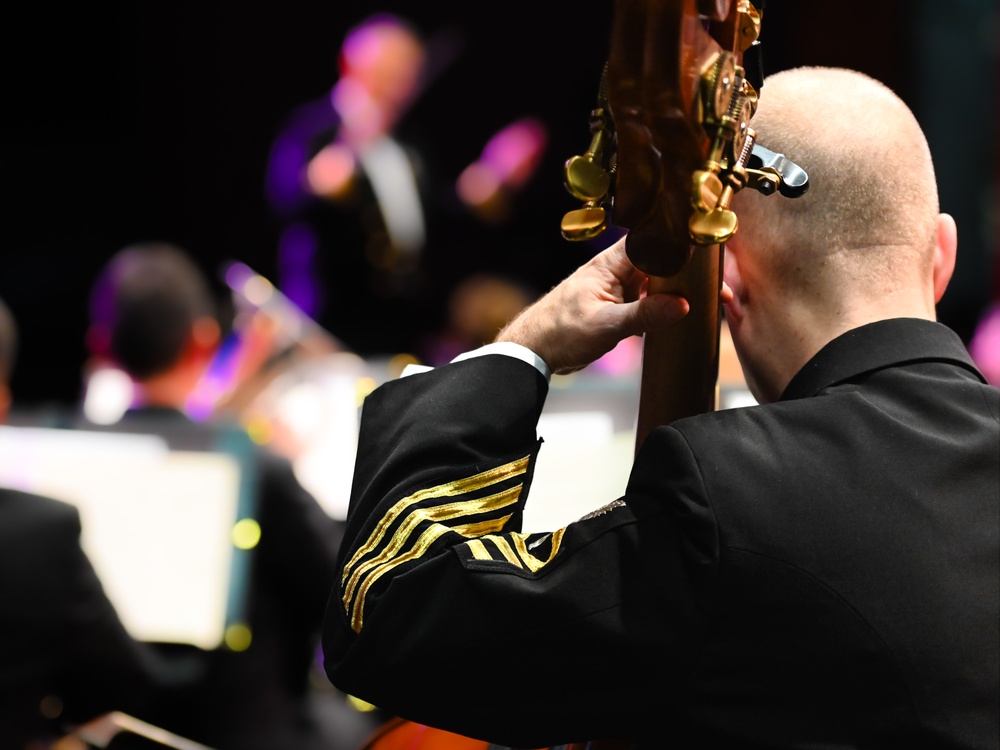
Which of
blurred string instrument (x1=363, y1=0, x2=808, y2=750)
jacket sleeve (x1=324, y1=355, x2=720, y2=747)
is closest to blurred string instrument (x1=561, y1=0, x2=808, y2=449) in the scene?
blurred string instrument (x1=363, y1=0, x2=808, y2=750)

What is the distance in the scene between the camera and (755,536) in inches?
43.0

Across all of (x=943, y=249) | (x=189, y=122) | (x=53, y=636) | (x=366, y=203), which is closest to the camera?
(x=943, y=249)

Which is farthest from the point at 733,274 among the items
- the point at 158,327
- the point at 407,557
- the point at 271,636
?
the point at 158,327

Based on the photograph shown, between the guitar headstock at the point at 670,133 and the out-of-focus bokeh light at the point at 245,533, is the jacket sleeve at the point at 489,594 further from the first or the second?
the out-of-focus bokeh light at the point at 245,533

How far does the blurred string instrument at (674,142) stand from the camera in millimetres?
985

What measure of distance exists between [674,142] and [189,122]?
7.13 meters

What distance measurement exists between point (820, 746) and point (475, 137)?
7.19 metres

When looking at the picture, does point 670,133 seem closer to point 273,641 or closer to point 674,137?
point 674,137

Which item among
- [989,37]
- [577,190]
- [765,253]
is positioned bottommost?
[989,37]

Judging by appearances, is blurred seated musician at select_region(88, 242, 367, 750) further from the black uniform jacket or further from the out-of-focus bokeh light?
the black uniform jacket

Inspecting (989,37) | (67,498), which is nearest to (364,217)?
(989,37)

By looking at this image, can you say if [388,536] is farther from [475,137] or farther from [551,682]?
[475,137]

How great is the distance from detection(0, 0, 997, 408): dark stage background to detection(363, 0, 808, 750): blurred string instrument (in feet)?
21.0

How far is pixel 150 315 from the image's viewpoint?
3268 mm
